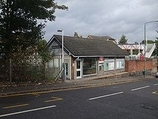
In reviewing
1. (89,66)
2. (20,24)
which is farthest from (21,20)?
(89,66)

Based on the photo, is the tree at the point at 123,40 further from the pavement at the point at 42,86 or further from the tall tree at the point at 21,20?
the tall tree at the point at 21,20

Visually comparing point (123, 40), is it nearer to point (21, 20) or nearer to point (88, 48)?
point (88, 48)

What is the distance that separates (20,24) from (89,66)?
1466cm

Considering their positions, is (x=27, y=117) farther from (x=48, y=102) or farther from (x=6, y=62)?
(x=6, y=62)

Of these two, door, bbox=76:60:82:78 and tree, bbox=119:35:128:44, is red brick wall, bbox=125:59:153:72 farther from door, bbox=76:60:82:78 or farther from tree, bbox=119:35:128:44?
tree, bbox=119:35:128:44

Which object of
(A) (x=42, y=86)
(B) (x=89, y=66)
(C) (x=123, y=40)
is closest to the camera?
(A) (x=42, y=86)

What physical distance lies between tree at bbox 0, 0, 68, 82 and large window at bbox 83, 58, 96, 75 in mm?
11887

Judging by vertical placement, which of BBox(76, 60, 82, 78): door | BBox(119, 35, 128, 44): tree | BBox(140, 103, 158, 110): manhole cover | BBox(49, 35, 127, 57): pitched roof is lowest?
BBox(140, 103, 158, 110): manhole cover

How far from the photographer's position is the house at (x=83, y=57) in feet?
101

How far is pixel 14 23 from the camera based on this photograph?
21078mm

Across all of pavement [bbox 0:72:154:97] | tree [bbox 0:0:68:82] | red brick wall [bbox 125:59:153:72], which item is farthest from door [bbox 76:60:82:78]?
red brick wall [bbox 125:59:153:72]

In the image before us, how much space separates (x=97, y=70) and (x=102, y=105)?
75.2 feet

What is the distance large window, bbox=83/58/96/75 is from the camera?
3306 cm

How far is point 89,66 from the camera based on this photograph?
1336 inches
